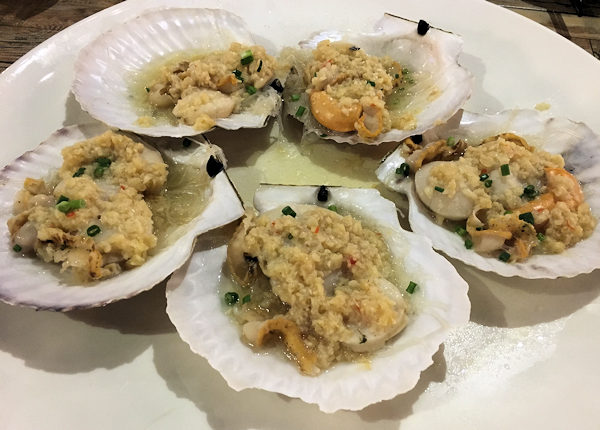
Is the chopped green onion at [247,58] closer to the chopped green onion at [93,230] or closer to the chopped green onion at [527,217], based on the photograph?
the chopped green onion at [93,230]

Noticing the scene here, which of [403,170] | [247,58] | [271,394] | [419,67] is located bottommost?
[271,394]

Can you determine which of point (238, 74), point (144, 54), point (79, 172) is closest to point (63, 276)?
point (79, 172)

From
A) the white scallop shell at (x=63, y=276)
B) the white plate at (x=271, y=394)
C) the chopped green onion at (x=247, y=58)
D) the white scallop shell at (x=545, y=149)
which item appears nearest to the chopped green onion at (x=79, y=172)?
the white scallop shell at (x=63, y=276)

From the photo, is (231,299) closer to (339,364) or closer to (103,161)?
(339,364)

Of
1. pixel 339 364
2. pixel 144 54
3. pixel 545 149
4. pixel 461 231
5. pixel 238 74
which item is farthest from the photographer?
pixel 144 54

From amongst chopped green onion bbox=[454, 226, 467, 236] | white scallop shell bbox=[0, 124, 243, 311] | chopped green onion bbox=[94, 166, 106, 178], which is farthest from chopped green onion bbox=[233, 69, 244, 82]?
chopped green onion bbox=[454, 226, 467, 236]

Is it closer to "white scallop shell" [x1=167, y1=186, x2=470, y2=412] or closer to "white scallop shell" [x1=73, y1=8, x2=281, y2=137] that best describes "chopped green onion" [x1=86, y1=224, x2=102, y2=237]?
"white scallop shell" [x1=167, y1=186, x2=470, y2=412]

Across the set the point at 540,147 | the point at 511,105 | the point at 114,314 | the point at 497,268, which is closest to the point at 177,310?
the point at 114,314
